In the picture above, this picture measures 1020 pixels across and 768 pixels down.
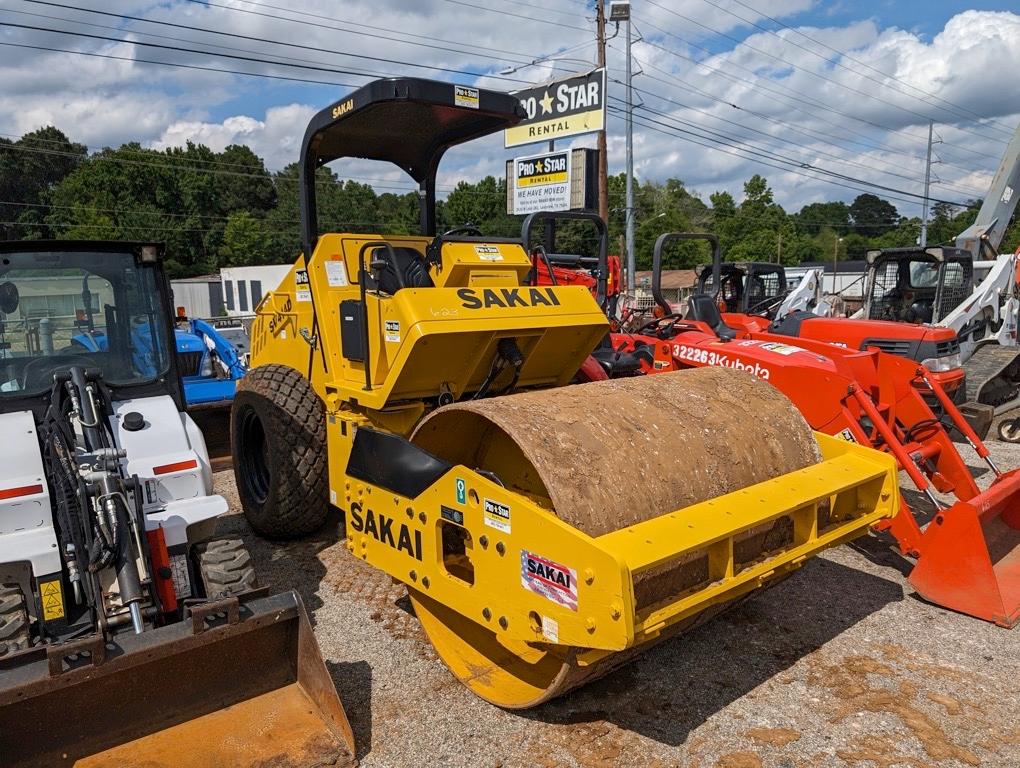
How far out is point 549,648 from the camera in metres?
3.15

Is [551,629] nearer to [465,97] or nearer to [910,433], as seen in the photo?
[465,97]

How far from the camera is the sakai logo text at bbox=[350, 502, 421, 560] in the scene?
3561 mm

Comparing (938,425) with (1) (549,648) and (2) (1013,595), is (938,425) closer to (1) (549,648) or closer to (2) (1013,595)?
(2) (1013,595)

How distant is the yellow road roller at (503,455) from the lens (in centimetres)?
293

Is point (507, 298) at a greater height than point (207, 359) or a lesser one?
greater

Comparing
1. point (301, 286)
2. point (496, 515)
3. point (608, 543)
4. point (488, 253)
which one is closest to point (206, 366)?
point (301, 286)

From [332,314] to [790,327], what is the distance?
19.9 ft

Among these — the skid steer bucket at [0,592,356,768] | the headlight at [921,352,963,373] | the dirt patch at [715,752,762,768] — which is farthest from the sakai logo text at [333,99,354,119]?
the headlight at [921,352,963,373]

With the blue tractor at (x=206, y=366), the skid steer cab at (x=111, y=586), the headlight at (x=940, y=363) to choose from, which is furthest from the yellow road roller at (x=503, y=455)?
the headlight at (x=940, y=363)

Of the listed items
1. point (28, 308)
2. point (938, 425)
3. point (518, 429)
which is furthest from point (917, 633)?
point (28, 308)

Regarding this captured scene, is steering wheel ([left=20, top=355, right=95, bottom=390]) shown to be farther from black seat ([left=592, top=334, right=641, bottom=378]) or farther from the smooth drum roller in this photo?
black seat ([left=592, top=334, right=641, bottom=378])

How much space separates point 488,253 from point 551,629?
8.61 ft

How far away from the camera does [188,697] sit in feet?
10.2

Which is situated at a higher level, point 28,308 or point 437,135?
point 437,135
